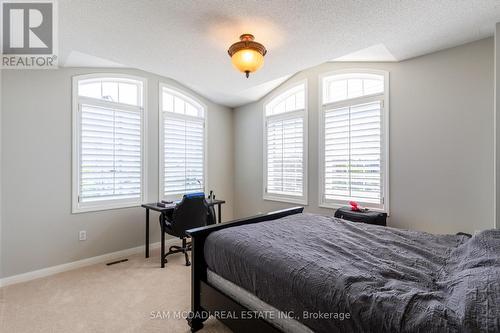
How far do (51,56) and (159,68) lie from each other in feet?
3.75

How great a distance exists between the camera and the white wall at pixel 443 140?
2484 millimetres

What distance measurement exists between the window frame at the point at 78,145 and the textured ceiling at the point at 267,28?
487 millimetres

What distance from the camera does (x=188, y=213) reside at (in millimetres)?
3240

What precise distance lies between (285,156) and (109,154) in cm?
271

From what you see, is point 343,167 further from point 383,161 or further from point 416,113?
point 416,113

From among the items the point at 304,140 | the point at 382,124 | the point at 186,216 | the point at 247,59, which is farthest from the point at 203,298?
the point at 382,124

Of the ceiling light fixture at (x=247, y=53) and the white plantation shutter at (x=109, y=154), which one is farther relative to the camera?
the white plantation shutter at (x=109, y=154)

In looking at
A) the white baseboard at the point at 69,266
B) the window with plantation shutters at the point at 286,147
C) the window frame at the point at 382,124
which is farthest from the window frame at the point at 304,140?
the white baseboard at the point at 69,266

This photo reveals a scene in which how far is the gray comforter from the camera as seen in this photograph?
942 millimetres

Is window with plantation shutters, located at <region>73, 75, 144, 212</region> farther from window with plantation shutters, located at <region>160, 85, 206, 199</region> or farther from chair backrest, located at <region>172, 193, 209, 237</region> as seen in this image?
chair backrest, located at <region>172, 193, 209, 237</region>

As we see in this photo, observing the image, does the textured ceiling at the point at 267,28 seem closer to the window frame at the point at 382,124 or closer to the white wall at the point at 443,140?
the white wall at the point at 443,140

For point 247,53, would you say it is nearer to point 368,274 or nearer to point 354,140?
point 368,274

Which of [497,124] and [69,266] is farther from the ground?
[497,124]

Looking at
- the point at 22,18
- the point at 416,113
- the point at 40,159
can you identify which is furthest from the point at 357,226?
the point at 40,159
